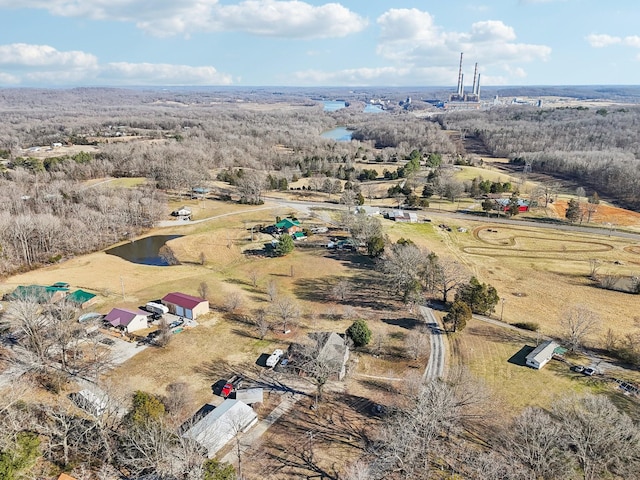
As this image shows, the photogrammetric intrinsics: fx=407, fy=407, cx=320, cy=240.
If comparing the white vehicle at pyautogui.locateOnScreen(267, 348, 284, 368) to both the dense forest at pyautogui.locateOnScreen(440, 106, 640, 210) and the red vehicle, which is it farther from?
the dense forest at pyautogui.locateOnScreen(440, 106, 640, 210)

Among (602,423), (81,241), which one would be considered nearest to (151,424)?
(602,423)

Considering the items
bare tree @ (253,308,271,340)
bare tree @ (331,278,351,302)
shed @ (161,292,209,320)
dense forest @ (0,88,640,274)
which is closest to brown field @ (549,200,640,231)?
dense forest @ (0,88,640,274)

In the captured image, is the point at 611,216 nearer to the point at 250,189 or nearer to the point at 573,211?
the point at 573,211

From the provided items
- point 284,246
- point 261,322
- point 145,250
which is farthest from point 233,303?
point 145,250

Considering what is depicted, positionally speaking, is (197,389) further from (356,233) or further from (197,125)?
(197,125)

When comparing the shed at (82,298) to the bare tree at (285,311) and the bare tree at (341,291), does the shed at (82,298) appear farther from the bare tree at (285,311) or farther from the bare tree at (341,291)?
the bare tree at (341,291)
